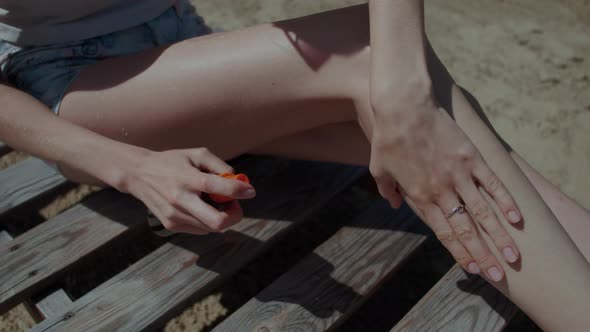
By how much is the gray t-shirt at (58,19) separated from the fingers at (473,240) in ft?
2.35

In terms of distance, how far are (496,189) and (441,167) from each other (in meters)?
0.09

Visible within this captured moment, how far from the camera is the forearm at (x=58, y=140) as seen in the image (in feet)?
3.01

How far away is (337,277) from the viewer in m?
1.12

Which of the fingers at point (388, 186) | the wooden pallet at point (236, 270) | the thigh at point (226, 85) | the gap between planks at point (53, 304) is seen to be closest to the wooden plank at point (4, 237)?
the wooden pallet at point (236, 270)

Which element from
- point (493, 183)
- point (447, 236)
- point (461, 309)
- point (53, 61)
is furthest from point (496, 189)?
point (53, 61)

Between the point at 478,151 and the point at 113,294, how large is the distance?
726 millimetres

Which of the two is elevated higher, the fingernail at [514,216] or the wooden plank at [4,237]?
the fingernail at [514,216]

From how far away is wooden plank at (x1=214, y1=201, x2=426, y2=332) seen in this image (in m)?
1.05

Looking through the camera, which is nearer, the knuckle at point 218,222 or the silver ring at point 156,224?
the knuckle at point 218,222

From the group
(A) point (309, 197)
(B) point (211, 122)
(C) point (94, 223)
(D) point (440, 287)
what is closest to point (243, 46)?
(B) point (211, 122)

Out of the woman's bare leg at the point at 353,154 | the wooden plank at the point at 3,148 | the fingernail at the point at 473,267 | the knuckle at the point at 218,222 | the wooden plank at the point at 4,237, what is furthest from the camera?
the wooden plank at the point at 3,148

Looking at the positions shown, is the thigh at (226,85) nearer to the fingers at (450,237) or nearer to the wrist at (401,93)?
the wrist at (401,93)

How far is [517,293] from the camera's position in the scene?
90 cm

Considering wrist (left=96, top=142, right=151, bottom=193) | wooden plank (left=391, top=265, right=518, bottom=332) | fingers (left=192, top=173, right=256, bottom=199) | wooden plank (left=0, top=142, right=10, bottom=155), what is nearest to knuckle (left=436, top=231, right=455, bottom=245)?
wooden plank (left=391, top=265, right=518, bottom=332)
